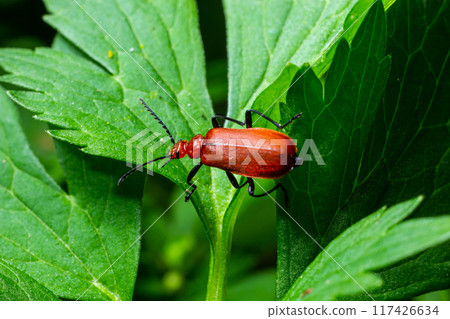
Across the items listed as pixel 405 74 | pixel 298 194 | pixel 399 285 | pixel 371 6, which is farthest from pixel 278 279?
pixel 371 6

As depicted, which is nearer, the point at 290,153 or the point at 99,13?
the point at 290,153

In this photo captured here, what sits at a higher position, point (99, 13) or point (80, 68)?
point (99, 13)

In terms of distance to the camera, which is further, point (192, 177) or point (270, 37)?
point (270, 37)

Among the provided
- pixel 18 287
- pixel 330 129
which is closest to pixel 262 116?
pixel 330 129

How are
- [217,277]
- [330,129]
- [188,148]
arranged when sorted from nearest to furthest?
1. [330,129]
2. [217,277]
3. [188,148]

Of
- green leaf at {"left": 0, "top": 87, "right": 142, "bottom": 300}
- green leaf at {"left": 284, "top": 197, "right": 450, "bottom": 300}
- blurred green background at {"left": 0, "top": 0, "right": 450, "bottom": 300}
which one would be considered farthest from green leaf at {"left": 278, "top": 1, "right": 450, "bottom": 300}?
blurred green background at {"left": 0, "top": 0, "right": 450, "bottom": 300}

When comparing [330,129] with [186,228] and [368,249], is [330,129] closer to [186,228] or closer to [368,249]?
[368,249]

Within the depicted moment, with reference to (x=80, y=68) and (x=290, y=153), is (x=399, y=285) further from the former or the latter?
(x=80, y=68)

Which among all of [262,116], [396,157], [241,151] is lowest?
[396,157]
